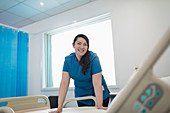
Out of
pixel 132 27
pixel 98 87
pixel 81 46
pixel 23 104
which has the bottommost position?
pixel 23 104

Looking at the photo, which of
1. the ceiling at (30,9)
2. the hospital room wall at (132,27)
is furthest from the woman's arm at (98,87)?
the ceiling at (30,9)

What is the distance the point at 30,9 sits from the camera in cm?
319

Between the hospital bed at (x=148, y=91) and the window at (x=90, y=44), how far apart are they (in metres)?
2.41

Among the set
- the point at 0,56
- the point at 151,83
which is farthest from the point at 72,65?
the point at 0,56

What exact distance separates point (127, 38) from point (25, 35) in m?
2.36

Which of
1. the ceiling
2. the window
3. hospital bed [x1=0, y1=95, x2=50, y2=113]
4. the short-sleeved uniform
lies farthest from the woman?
the ceiling

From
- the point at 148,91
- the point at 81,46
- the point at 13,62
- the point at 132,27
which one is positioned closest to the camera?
the point at 148,91

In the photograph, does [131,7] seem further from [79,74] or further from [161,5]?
[79,74]

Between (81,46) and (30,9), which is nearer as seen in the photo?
(81,46)

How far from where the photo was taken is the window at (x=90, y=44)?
287 cm

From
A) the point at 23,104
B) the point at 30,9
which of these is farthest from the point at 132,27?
the point at 30,9

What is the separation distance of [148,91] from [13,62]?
3116 mm

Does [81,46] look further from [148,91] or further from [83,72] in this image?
[148,91]

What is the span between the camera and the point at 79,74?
146cm
